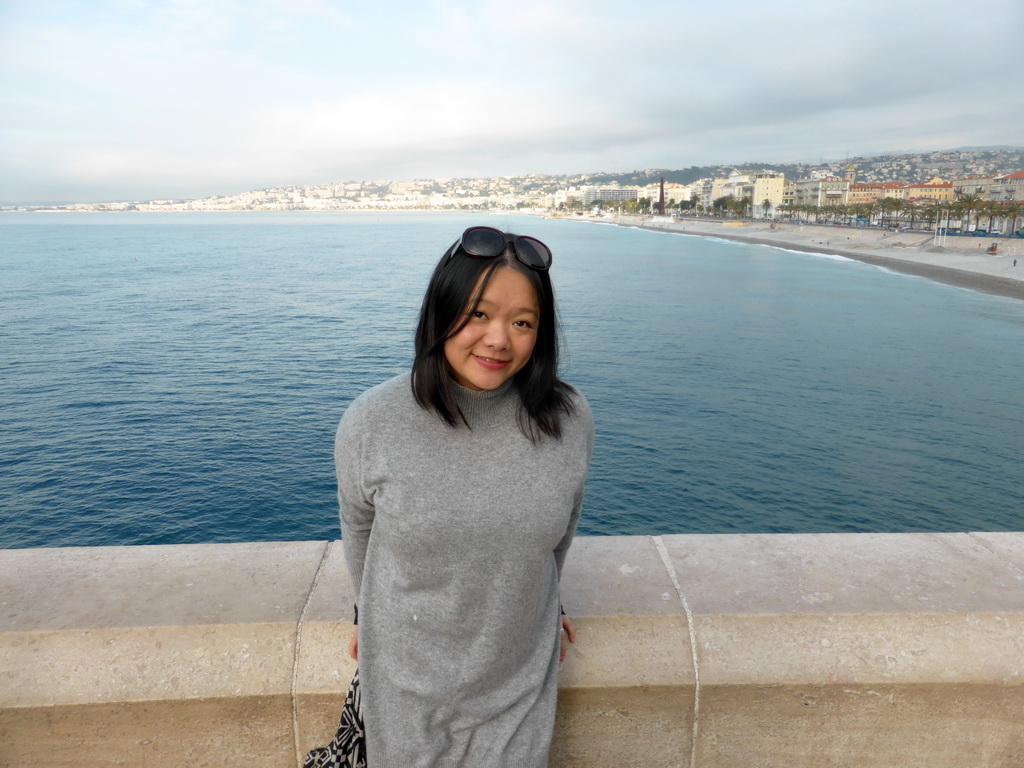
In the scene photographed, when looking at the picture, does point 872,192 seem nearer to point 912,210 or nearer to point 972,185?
point 972,185

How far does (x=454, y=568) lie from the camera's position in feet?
4.47

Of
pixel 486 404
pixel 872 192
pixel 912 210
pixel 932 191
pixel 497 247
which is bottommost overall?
pixel 912 210

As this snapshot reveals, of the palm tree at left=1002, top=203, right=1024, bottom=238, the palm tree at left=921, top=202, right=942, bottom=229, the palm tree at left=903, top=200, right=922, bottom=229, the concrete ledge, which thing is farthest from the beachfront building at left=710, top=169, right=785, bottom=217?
the concrete ledge

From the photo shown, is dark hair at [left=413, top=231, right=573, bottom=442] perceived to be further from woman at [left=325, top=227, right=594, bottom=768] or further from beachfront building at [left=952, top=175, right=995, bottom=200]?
beachfront building at [left=952, top=175, right=995, bottom=200]

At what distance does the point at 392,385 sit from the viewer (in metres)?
1.45

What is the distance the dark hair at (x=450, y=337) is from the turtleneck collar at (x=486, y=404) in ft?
0.06

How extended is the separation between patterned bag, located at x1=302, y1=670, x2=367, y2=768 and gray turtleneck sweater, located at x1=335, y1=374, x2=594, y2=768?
0.07 metres

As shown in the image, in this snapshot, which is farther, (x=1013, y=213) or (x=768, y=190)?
(x=768, y=190)

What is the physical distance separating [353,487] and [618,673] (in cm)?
76

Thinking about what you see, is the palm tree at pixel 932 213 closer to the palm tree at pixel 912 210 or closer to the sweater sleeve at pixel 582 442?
the palm tree at pixel 912 210

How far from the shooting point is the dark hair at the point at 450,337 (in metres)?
1.42

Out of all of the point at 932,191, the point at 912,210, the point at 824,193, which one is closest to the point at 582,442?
the point at 912,210

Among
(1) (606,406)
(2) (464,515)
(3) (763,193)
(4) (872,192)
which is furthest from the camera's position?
(3) (763,193)

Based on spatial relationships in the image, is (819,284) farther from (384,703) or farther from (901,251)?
(384,703)
